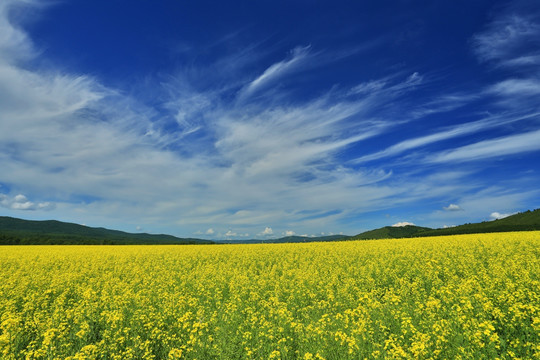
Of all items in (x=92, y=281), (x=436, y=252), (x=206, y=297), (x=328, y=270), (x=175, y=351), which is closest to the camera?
(x=175, y=351)

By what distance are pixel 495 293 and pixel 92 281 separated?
56.8ft

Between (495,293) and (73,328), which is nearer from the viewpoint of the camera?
(73,328)

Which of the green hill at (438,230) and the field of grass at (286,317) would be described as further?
the green hill at (438,230)

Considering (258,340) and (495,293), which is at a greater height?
→ (495,293)

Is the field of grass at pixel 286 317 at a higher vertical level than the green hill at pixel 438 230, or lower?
lower

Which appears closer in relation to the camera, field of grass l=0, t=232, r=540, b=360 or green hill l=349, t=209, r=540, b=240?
field of grass l=0, t=232, r=540, b=360

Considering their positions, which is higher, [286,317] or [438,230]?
[438,230]

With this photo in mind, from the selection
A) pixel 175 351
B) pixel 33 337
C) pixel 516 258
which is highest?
pixel 516 258

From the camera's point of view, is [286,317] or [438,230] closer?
[286,317]

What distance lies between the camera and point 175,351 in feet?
19.7

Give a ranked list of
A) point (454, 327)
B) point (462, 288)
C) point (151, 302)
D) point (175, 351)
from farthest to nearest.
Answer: point (151, 302) < point (462, 288) < point (454, 327) < point (175, 351)

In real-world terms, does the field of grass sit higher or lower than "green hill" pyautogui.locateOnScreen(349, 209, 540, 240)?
lower

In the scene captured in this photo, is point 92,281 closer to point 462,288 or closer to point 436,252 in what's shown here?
point 462,288

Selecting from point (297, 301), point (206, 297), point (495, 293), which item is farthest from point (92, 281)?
point (495, 293)
